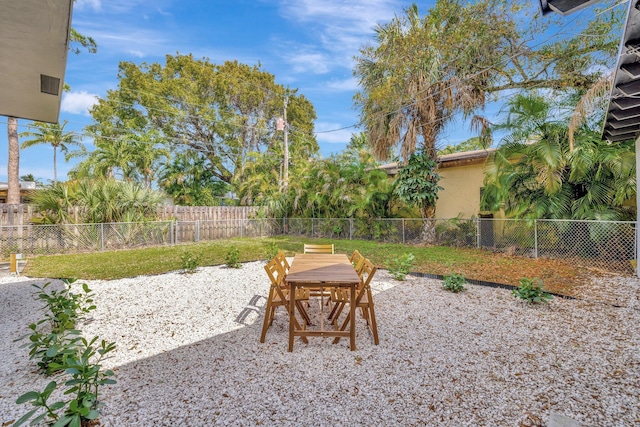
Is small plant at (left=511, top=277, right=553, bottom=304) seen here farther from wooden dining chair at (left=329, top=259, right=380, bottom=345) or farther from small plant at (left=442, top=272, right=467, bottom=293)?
wooden dining chair at (left=329, top=259, right=380, bottom=345)

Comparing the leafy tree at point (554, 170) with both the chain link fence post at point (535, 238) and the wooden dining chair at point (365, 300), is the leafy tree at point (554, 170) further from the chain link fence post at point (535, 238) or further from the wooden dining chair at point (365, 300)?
the wooden dining chair at point (365, 300)

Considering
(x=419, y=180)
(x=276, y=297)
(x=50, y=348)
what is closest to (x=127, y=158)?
(x=419, y=180)

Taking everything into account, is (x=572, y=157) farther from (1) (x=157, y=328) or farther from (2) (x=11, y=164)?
(2) (x=11, y=164)

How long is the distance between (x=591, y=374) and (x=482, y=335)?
39.9 inches

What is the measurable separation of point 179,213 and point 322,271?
36.8 feet

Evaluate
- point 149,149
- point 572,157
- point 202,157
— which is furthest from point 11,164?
point 572,157

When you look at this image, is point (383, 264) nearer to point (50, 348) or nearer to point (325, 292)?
point (325, 292)

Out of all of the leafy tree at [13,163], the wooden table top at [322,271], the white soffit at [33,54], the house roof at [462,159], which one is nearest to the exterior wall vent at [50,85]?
the white soffit at [33,54]

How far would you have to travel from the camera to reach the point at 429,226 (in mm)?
10586

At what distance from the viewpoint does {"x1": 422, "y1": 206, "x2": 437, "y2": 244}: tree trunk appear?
1056cm

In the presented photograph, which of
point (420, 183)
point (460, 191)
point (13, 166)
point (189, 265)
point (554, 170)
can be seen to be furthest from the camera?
point (13, 166)

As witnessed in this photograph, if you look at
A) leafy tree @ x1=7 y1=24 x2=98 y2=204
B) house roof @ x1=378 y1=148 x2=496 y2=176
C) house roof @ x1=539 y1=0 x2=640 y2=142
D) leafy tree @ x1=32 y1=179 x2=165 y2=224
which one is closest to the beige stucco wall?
house roof @ x1=378 y1=148 x2=496 y2=176

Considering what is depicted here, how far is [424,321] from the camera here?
4051 millimetres

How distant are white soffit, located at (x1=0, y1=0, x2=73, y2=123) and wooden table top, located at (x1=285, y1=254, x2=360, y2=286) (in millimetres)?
2938
